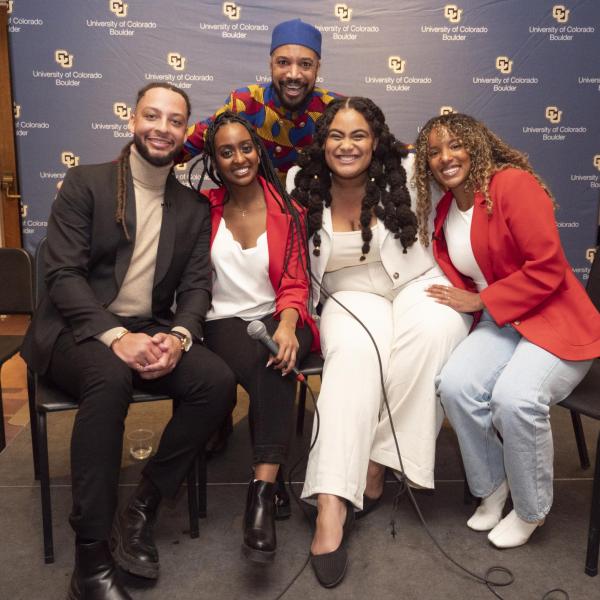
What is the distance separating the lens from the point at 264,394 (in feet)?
6.13

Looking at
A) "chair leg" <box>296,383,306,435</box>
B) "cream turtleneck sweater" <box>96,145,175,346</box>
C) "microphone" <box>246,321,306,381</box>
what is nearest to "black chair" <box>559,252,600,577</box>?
"microphone" <box>246,321,306,381</box>

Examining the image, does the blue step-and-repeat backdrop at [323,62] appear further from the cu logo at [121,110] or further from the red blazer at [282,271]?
the red blazer at [282,271]

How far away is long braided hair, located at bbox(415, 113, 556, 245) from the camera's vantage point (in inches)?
79.1

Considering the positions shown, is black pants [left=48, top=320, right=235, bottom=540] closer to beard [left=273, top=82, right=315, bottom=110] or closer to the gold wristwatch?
the gold wristwatch

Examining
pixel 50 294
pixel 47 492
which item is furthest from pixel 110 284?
pixel 47 492

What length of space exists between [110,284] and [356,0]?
2.99 meters

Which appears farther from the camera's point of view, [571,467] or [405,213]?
[571,467]

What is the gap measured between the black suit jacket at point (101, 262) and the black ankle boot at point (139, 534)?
487 millimetres

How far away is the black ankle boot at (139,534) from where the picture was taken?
66.5 inches

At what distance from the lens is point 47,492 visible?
1.81m

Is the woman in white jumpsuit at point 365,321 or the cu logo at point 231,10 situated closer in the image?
the woman in white jumpsuit at point 365,321

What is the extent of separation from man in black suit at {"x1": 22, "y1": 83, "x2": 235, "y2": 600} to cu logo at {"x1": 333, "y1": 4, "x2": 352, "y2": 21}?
2383mm

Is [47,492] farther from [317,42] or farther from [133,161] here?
[317,42]

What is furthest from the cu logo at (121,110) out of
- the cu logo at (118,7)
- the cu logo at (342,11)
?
the cu logo at (342,11)
